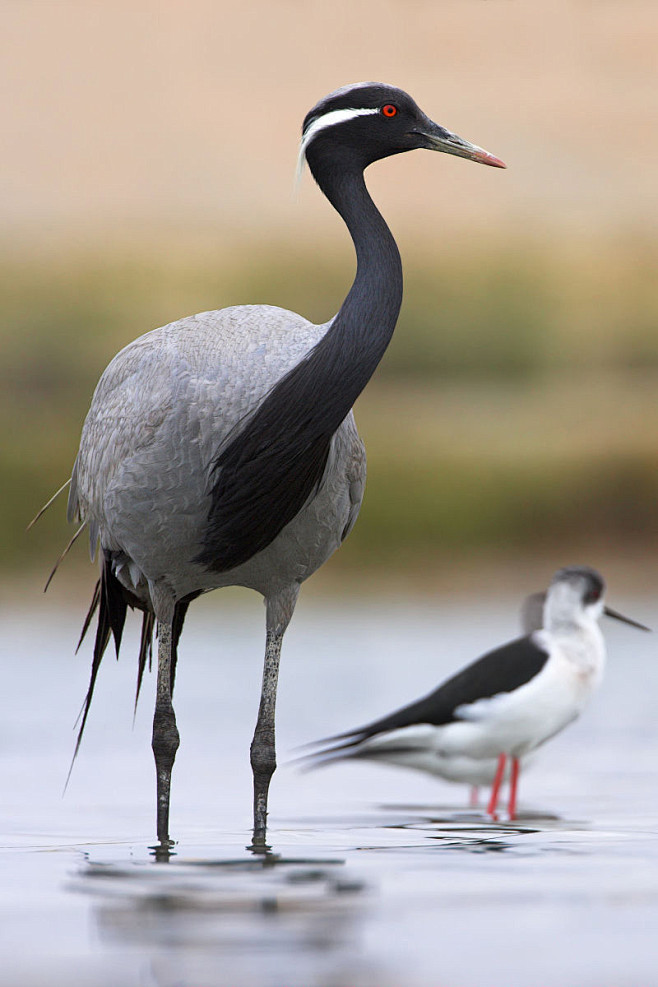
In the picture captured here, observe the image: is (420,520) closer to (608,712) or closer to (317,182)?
(608,712)

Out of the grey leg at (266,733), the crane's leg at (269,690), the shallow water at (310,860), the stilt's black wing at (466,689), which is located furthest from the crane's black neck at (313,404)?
the stilt's black wing at (466,689)

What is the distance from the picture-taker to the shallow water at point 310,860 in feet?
13.7

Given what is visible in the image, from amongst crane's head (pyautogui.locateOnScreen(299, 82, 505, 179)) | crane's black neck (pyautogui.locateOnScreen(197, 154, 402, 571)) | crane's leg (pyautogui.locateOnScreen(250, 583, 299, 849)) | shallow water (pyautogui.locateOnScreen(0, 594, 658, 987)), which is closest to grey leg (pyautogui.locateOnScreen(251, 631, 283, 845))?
crane's leg (pyautogui.locateOnScreen(250, 583, 299, 849))

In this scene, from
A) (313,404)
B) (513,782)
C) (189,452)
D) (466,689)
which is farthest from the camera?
(466,689)

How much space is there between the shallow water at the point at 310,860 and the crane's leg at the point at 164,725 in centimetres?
24

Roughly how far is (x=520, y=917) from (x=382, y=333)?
7.25ft

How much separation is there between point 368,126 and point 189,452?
1.44 m

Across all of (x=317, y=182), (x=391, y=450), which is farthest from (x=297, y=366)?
(x=391, y=450)

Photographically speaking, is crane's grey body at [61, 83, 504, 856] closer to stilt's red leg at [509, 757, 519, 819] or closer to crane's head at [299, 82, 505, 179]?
crane's head at [299, 82, 505, 179]

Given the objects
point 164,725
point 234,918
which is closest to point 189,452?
point 164,725

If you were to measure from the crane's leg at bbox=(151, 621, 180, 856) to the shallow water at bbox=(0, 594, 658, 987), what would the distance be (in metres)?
0.24

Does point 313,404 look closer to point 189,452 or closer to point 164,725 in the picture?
point 189,452

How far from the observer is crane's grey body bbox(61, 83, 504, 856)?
587 centimetres

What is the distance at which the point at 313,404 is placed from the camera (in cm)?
583
